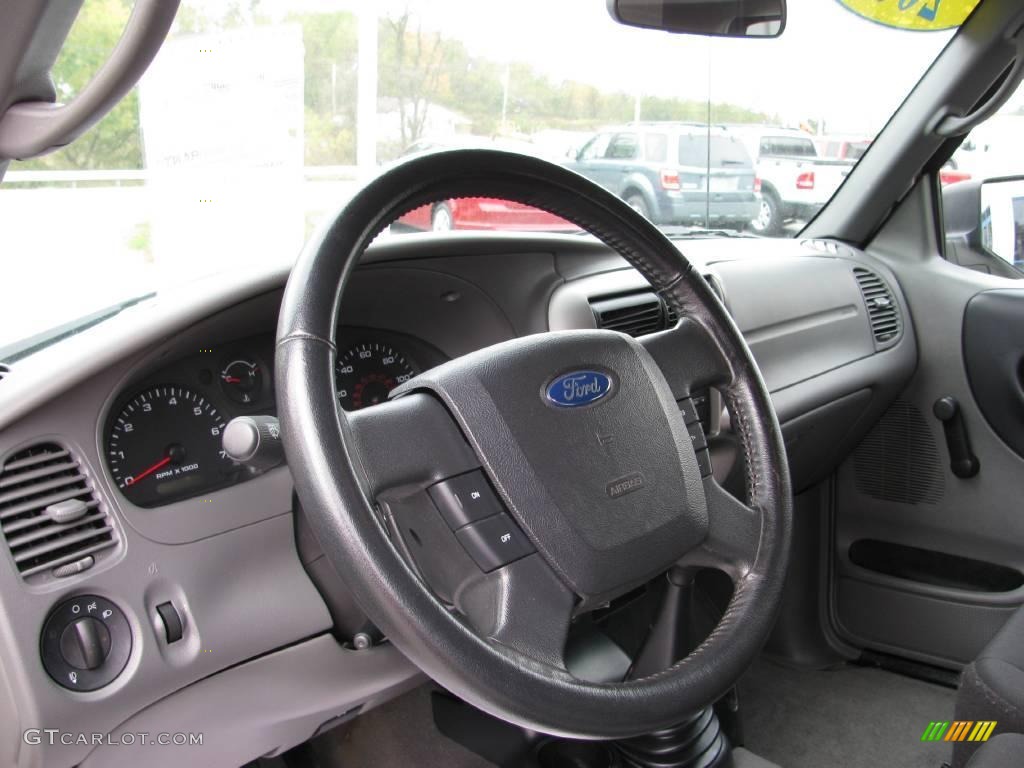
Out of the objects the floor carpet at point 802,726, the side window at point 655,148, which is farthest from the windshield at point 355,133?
the floor carpet at point 802,726

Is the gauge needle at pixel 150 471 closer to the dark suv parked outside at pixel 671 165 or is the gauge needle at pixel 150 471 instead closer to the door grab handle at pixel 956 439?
the dark suv parked outside at pixel 671 165

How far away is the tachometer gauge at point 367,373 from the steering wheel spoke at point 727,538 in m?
0.56

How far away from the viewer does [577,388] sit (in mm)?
A: 1178

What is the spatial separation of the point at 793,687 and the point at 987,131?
5.19ft

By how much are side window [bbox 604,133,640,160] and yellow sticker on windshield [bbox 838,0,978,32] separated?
0.58 meters

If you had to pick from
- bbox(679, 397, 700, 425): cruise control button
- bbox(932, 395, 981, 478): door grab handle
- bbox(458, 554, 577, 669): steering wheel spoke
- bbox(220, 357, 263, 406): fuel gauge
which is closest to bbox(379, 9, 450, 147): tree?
bbox(220, 357, 263, 406): fuel gauge

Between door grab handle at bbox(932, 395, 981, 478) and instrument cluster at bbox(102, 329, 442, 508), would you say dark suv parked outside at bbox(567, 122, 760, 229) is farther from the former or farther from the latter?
instrument cluster at bbox(102, 329, 442, 508)

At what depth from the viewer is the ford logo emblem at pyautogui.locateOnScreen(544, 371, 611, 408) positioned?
1.15m

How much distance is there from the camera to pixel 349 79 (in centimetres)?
199

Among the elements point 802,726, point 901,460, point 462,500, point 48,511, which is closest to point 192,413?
point 48,511

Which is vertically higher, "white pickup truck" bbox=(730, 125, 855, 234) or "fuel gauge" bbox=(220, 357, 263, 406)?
"white pickup truck" bbox=(730, 125, 855, 234)

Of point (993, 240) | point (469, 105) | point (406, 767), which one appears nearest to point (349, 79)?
point (469, 105)

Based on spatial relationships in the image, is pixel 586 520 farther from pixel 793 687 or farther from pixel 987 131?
pixel 987 131

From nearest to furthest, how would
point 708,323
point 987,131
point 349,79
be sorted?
point 708,323 < point 349,79 < point 987,131
